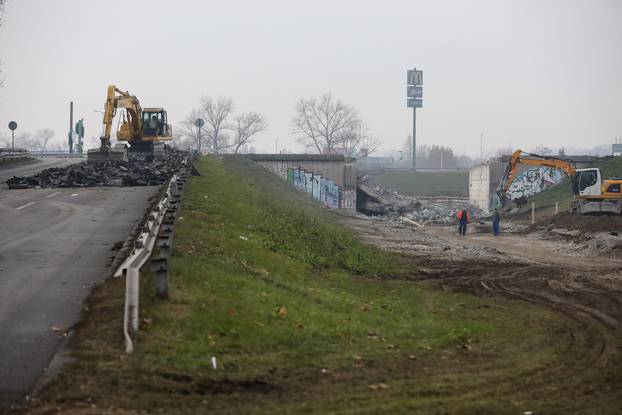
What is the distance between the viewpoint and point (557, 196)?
5672 centimetres

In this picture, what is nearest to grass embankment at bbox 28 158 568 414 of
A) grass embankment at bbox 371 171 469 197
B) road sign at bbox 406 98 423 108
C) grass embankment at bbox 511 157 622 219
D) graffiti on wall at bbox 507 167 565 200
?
grass embankment at bbox 511 157 622 219

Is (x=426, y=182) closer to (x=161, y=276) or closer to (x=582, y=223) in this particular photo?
(x=582, y=223)

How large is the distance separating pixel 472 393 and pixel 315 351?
1871 mm

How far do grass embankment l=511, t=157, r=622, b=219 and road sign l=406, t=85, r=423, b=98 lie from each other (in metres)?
65.9

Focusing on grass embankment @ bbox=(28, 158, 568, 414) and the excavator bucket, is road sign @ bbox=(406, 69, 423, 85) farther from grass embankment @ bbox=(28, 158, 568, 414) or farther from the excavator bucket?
grass embankment @ bbox=(28, 158, 568, 414)

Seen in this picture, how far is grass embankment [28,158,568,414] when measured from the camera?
7.37 meters

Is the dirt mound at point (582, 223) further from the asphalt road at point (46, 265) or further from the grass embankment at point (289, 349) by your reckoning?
the grass embankment at point (289, 349)

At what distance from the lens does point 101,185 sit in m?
30.0

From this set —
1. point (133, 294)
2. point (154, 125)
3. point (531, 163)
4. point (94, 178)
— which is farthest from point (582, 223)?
point (133, 294)

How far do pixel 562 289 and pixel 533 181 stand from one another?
44926 mm

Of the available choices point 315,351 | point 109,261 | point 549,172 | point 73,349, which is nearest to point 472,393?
point 315,351

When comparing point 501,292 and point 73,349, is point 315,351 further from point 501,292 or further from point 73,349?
point 501,292

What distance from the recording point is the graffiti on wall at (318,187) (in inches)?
2452

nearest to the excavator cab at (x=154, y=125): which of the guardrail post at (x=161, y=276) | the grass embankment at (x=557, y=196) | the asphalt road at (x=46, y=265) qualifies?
the grass embankment at (x=557, y=196)
